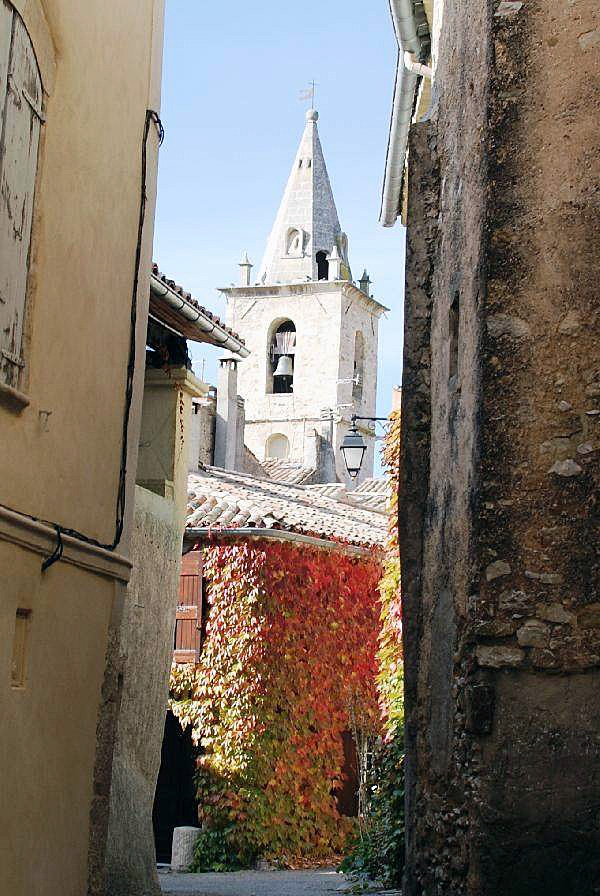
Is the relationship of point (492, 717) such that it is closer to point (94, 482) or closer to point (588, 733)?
point (588, 733)

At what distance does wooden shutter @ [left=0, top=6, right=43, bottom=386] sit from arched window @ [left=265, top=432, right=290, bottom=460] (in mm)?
55737

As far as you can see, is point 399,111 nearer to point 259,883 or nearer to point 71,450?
point 71,450

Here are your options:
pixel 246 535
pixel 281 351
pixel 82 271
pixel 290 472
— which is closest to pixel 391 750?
pixel 246 535

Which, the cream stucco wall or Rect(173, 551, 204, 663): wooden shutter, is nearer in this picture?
the cream stucco wall

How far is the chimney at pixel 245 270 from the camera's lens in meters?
65.6

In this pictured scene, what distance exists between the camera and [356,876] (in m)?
13.6

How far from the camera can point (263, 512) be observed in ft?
61.8

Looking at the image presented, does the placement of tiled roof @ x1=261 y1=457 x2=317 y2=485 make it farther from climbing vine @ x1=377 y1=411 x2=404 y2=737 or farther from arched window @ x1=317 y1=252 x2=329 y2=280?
climbing vine @ x1=377 y1=411 x2=404 y2=737

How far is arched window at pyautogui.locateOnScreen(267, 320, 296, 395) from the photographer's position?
2532 inches

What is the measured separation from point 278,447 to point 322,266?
8.78 m

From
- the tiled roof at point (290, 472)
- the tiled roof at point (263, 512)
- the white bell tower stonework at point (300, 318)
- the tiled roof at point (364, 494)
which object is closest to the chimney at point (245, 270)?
the white bell tower stonework at point (300, 318)

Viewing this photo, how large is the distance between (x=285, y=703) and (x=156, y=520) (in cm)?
678

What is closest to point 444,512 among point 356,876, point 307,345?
point 356,876

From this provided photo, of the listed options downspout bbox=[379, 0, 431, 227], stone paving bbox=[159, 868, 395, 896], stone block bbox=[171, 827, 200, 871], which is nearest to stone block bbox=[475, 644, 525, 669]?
stone paving bbox=[159, 868, 395, 896]
